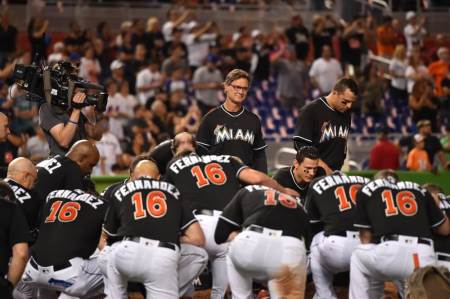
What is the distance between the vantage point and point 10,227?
8477mm

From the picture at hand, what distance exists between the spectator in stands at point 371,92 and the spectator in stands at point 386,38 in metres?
A: 2.03

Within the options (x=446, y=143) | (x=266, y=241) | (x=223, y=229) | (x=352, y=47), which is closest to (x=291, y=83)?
(x=352, y=47)

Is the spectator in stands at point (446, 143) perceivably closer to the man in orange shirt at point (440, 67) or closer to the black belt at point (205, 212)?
the man in orange shirt at point (440, 67)

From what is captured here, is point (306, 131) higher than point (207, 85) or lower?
higher

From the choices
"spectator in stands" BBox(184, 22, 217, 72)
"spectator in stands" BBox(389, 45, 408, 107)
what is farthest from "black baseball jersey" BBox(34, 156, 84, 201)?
"spectator in stands" BBox(389, 45, 408, 107)

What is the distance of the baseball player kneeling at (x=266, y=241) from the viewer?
9023mm

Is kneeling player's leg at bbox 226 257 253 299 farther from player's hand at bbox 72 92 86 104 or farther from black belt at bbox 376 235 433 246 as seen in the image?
player's hand at bbox 72 92 86 104

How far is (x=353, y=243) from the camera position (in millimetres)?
10258

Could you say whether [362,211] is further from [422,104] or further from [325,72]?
[325,72]

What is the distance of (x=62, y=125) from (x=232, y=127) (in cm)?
179

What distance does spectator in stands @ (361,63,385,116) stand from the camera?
2173cm

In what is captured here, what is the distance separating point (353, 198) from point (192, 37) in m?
12.2

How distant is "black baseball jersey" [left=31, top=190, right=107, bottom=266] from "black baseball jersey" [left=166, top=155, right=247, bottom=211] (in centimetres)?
77

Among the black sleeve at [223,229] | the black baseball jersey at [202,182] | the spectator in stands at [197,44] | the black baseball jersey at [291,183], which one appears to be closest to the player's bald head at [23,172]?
the black baseball jersey at [202,182]
